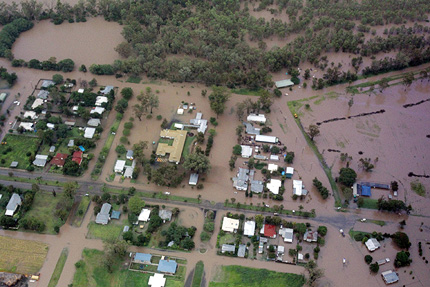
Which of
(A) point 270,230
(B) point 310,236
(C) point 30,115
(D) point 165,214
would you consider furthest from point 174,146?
(C) point 30,115

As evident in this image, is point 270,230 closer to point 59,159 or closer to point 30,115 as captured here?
point 59,159

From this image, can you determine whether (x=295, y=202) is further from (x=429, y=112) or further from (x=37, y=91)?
(x=37, y=91)

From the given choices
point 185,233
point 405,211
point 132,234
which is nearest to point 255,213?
point 185,233

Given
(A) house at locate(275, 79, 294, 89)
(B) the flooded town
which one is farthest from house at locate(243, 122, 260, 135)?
(A) house at locate(275, 79, 294, 89)

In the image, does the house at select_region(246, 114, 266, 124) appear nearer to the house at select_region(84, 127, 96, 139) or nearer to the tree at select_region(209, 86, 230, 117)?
the tree at select_region(209, 86, 230, 117)

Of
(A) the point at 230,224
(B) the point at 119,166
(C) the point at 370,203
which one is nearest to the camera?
(A) the point at 230,224
